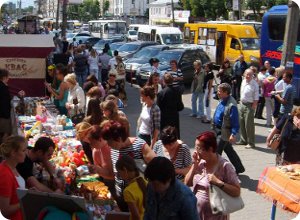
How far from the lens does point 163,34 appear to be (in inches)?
1369

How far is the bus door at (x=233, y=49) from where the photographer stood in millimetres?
27562

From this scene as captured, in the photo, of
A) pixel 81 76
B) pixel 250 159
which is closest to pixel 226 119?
pixel 250 159

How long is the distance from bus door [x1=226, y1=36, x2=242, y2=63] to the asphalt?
373 inches

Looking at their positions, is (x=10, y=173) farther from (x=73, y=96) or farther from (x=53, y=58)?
(x=53, y=58)

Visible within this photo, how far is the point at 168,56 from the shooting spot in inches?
878

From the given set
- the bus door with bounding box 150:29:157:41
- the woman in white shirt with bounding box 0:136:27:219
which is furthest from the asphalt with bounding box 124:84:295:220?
the bus door with bounding box 150:29:157:41

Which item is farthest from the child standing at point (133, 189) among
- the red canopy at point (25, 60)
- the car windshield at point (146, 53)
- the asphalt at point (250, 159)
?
the car windshield at point (146, 53)

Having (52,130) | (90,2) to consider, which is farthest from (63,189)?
(90,2)

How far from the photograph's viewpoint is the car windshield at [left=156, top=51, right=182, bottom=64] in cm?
2181

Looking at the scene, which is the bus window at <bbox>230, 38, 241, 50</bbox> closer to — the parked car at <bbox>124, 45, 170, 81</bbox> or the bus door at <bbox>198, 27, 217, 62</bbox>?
the bus door at <bbox>198, 27, 217, 62</bbox>

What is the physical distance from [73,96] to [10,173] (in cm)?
524

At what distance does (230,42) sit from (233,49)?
578mm

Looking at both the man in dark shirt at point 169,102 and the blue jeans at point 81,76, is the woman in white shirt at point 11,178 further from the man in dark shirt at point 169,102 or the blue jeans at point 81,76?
the blue jeans at point 81,76

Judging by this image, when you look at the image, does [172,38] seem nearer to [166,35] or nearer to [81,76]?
[166,35]
